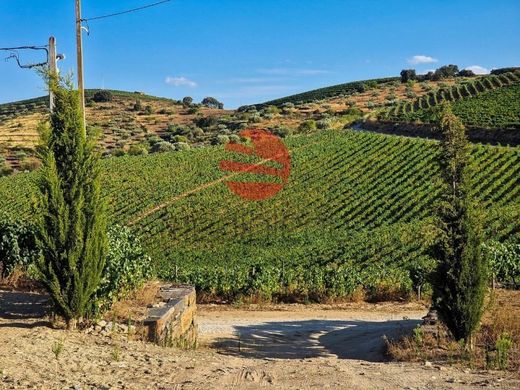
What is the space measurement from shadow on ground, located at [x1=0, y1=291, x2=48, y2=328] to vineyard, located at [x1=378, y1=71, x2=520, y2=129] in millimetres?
45025

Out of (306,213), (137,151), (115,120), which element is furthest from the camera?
(115,120)

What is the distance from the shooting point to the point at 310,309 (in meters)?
17.3

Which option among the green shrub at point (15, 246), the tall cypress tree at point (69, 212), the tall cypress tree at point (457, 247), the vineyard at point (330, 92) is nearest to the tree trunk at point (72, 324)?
the tall cypress tree at point (69, 212)

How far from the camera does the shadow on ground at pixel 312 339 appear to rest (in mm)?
11305

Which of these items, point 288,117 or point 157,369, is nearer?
point 157,369

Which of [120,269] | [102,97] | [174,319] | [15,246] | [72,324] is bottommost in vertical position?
[174,319]

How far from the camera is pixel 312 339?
1290 centimetres

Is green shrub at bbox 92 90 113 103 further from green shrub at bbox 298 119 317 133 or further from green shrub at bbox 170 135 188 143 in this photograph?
green shrub at bbox 298 119 317 133

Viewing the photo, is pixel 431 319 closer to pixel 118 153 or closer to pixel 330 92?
pixel 118 153

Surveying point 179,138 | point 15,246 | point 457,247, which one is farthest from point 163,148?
point 457,247

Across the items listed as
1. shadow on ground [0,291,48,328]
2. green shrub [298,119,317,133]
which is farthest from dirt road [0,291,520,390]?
green shrub [298,119,317,133]

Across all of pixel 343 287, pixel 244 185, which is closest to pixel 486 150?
pixel 244 185

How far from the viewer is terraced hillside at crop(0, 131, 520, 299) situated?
1984 centimetres

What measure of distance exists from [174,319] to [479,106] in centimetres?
6588
